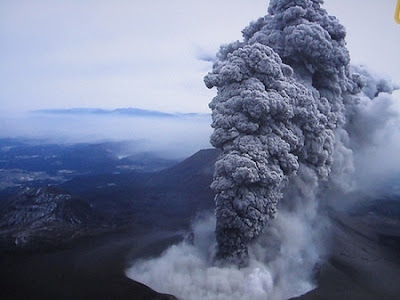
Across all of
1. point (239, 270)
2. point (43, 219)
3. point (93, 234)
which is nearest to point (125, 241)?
point (93, 234)

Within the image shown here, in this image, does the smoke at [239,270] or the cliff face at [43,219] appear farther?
the cliff face at [43,219]

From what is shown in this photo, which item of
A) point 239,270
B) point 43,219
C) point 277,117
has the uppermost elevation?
point 277,117

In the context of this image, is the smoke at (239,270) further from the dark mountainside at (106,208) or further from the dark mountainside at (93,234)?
the dark mountainside at (106,208)

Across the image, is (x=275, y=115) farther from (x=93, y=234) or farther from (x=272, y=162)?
(x=93, y=234)

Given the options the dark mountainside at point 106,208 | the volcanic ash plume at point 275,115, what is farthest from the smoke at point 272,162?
the dark mountainside at point 106,208

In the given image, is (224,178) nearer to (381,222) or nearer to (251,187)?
(251,187)

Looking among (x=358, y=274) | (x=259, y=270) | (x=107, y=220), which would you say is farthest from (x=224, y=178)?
(x=107, y=220)
